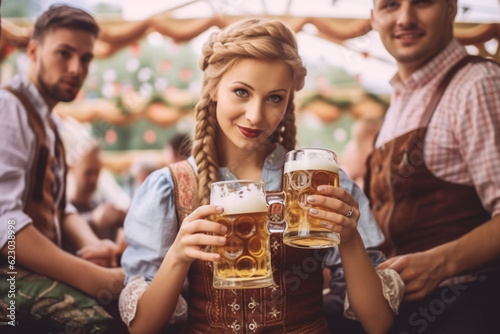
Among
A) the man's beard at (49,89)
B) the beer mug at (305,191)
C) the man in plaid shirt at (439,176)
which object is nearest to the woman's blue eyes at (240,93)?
the beer mug at (305,191)

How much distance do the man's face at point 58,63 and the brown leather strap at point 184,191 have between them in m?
0.75

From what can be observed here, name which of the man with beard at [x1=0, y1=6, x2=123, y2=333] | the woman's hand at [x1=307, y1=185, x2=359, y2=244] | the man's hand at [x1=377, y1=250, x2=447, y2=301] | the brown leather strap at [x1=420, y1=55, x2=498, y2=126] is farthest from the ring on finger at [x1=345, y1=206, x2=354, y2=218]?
the man with beard at [x1=0, y1=6, x2=123, y2=333]

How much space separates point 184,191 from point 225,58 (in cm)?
38

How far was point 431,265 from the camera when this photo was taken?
5.47 feet

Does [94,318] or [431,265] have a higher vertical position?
[431,265]

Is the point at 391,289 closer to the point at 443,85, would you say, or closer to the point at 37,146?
the point at 443,85

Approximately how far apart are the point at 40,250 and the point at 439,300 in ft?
4.10

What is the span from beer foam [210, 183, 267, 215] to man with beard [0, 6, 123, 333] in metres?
0.68

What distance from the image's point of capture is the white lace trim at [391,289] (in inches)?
58.9

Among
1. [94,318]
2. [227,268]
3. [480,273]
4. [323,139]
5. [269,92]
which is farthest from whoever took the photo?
[323,139]

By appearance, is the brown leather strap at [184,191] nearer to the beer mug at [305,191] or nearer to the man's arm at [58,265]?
the beer mug at [305,191]

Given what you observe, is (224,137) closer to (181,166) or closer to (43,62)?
(181,166)

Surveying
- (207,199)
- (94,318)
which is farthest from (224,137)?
(94,318)

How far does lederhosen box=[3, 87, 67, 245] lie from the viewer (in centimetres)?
186
